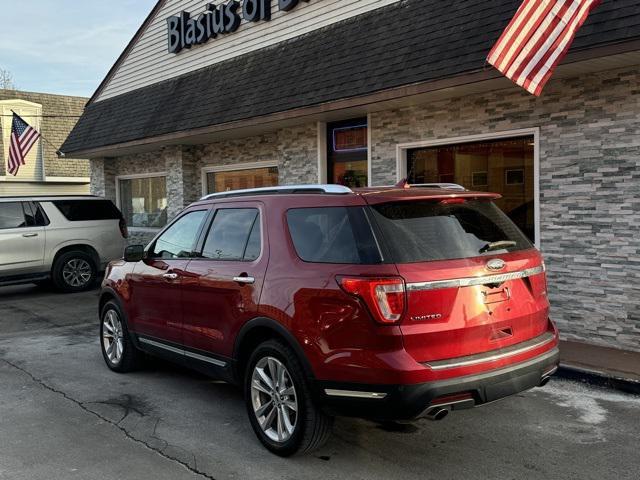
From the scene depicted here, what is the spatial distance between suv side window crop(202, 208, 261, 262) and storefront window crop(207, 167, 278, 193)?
6.78 metres

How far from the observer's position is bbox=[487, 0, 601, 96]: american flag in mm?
5695

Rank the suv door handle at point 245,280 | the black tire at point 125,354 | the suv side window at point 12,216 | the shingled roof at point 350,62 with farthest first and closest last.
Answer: the suv side window at point 12,216 → the shingled roof at point 350,62 → the black tire at point 125,354 → the suv door handle at point 245,280

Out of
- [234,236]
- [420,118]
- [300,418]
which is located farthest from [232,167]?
[300,418]

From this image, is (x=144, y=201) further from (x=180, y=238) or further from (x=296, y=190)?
(x=296, y=190)

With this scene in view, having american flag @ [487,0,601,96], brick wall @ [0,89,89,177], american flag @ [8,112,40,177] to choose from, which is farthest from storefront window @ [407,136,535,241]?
brick wall @ [0,89,89,177]

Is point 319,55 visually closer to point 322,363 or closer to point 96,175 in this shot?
point 322,363

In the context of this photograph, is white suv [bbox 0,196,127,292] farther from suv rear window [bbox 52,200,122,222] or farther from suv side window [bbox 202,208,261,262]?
suv side window [bbox 202,208,261,262]

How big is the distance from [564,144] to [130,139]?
30.3ft

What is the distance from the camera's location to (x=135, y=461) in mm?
4039

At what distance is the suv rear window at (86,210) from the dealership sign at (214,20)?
3.82 metres

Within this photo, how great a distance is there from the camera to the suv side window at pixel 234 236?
450 cm

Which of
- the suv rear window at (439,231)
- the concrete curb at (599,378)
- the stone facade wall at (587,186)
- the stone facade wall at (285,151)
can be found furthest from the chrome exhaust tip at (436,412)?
the stone facade wall at (285,151)

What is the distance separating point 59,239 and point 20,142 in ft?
16.2

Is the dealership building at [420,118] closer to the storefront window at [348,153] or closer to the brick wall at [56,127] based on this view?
the storefront window at [348,153]
